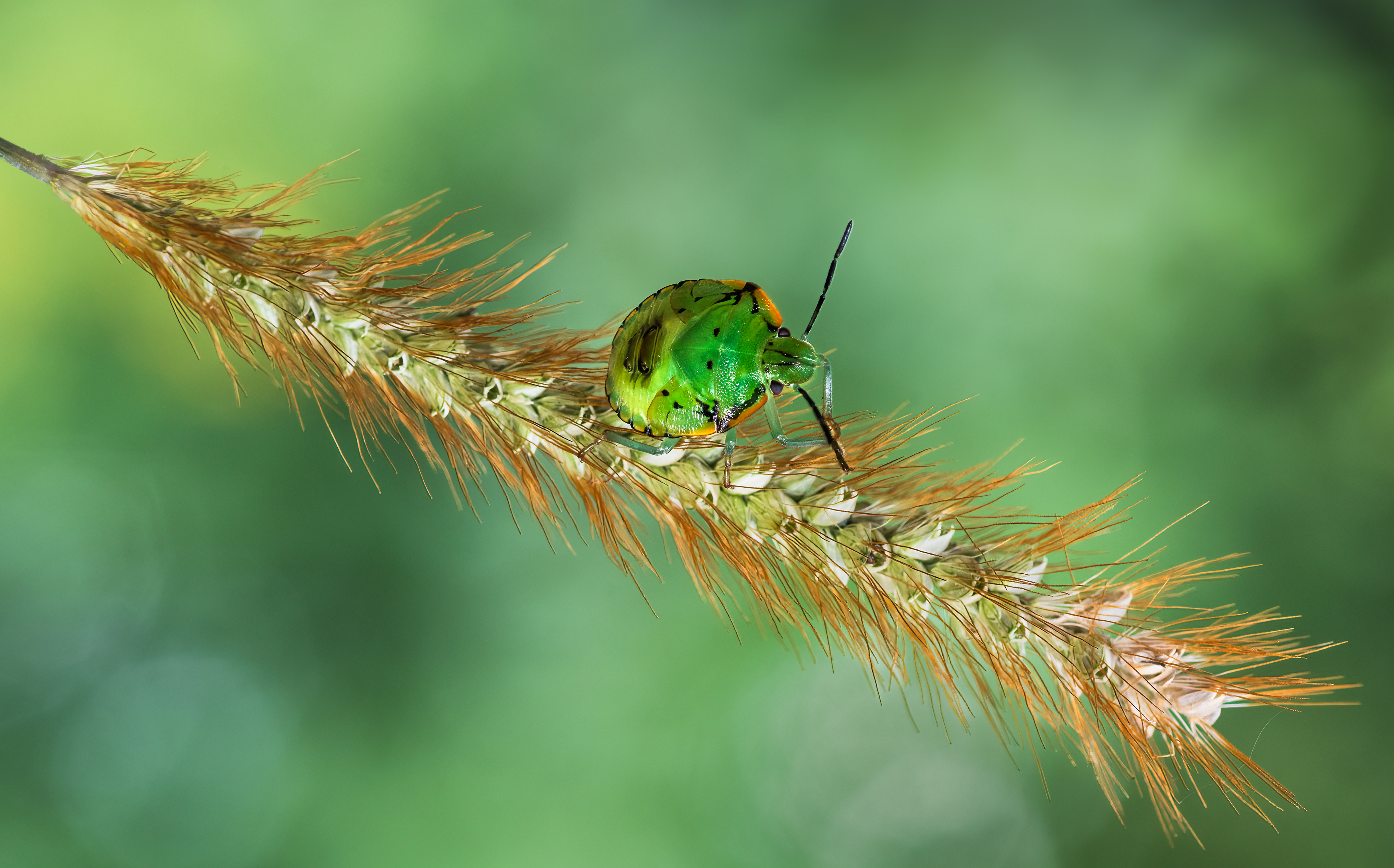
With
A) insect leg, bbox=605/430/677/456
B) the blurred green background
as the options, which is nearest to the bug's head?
insect leg, bbox=605/430/677/456

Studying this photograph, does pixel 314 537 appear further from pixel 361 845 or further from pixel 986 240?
pixel 986 240

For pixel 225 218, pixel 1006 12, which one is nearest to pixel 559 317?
pixel 225 218

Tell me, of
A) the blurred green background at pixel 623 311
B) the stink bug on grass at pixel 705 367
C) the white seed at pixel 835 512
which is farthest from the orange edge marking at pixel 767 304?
the blurred green background at pixel 623 311

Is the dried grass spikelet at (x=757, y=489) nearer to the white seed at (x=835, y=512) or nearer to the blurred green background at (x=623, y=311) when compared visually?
the white seed at (x=835, y=512)

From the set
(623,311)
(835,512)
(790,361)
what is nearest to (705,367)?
(790,361)

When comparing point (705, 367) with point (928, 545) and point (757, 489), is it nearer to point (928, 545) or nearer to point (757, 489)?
point (757, 489)

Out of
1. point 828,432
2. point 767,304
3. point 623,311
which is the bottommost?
point 828,432

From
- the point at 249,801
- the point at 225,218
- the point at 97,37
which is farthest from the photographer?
the point at 97,37
